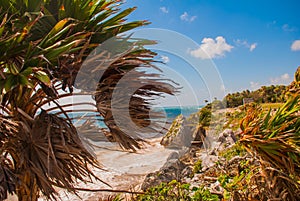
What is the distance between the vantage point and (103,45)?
222 cm

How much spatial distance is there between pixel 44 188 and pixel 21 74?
3.13 ft

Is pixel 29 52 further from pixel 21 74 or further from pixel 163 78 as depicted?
pixel 163 78

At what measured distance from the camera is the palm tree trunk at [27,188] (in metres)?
2.11

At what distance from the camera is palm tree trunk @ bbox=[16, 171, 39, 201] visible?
2109 mm

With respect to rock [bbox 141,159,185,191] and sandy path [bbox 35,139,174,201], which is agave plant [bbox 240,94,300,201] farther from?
sandy path [bbox 35,139,174,201]

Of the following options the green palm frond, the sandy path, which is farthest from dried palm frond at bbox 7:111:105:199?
the sandy path

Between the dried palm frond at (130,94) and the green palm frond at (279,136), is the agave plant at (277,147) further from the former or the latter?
the dried palm frond at (130,94)

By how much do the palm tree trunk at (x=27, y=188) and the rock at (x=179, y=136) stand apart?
9095 millimetres

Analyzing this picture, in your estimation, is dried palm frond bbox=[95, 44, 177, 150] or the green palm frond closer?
dried palm frond bbox=[95, 44, 177, 150]

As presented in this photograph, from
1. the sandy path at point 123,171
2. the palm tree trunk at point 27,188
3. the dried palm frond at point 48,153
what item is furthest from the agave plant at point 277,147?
the sandy path at point 123,171

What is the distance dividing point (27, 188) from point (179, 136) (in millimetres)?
9823

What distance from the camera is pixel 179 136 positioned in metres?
11.6

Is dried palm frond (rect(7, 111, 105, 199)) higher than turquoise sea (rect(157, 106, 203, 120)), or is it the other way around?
turquoise sea (rect(157, 106, 203, 120))

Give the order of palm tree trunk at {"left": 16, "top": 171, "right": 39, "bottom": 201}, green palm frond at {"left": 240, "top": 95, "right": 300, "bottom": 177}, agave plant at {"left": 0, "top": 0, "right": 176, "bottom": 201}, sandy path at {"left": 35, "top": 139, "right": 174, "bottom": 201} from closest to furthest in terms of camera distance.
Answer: agave plant at {"left": 0, "top": 0, "right": 176, "bottom": 201}, palm tree trunk at {"left": 16, "top": 171, "right": 39, "bottom": 201}, green palm frond at {"left": 240, "top": 95, "right": 300, "bottom": 177}, sandy path at {"left": 35, "top": 139, "right": 174, "bottom": 201}
